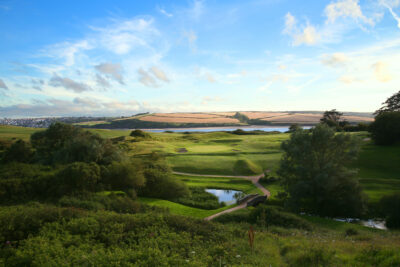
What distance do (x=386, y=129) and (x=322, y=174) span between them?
33.4 meters

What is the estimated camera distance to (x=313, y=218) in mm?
→ 23969

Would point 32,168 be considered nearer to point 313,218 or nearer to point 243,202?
point 243,202

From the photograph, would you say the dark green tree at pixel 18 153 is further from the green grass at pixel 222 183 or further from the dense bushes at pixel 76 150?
the green grass at pixel 222 183

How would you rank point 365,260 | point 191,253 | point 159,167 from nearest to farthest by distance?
1. point 365,260
2. point 191,253
3. point 159,167

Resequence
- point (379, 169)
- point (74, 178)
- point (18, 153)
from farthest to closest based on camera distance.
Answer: point (18, 153) < point (379, 169) < point (74, 178)

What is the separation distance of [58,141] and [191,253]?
144 ft

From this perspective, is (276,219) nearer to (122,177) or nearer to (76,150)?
(122,177)

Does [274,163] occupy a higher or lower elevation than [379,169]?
lower

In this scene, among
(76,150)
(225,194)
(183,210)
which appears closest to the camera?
(183,210)

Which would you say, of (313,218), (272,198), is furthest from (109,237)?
(272,198)

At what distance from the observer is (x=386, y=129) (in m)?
47.0

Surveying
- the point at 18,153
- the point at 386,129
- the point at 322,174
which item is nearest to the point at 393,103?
the point at 386,129

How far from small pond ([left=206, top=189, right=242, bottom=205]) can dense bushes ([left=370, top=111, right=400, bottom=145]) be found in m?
37.3

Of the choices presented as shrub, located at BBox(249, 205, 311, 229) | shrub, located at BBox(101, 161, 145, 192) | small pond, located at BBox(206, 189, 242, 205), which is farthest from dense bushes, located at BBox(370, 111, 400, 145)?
shrub, located at BBox(101, 161, 145, 192)
